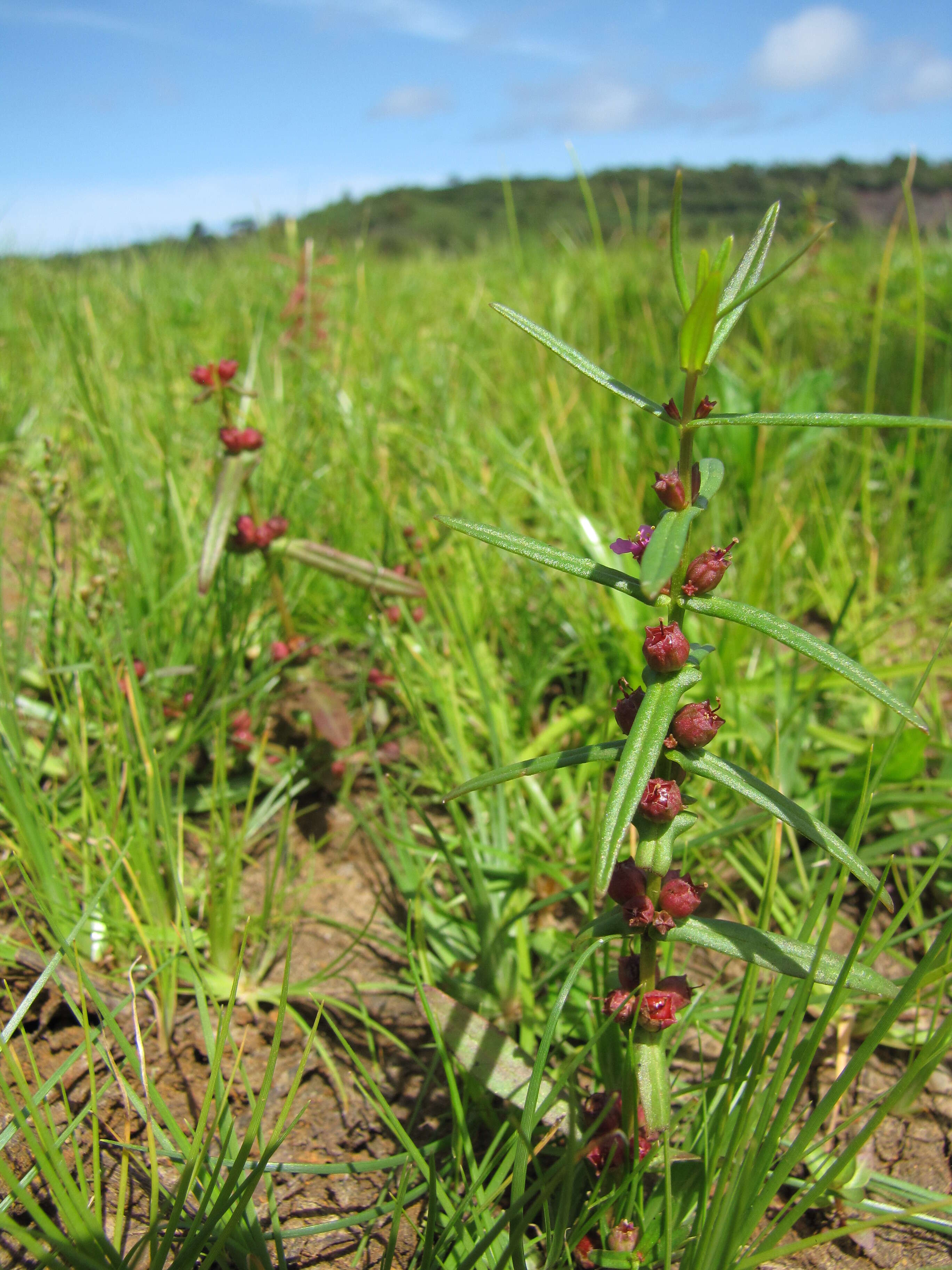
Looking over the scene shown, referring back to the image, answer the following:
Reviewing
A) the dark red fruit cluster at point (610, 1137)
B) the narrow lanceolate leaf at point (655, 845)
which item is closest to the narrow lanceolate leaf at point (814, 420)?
the narrow lanceolate leaf at point (655, 845)

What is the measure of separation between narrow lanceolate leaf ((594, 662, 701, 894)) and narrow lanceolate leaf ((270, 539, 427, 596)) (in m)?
0.80

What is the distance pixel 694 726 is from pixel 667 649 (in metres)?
0.07

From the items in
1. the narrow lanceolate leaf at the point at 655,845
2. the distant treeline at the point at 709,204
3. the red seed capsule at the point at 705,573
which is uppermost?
the distant treeline at the point at 709,204

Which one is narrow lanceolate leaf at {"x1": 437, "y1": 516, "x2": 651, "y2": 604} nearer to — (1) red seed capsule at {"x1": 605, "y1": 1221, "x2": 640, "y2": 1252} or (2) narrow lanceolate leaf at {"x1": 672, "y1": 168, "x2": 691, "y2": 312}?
Result: (2) narrow lanceolate leaf at {"x1": 672, "y1": 168, "x2": 691, "y2": 312}

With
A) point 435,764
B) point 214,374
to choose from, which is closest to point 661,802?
point 435,764

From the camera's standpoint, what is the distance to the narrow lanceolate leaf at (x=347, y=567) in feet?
4.77

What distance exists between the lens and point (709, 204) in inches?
460

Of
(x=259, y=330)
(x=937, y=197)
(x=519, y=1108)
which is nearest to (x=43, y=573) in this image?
(x=259, y=330)

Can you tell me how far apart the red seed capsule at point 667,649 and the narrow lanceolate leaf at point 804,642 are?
0.03 m

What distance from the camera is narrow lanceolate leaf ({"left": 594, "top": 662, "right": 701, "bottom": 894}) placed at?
0.61 metres

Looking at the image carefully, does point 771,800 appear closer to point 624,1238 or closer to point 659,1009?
point 659,1009

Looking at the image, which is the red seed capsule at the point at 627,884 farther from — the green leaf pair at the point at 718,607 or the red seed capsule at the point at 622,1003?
the green leaf pair at the point at 718,607

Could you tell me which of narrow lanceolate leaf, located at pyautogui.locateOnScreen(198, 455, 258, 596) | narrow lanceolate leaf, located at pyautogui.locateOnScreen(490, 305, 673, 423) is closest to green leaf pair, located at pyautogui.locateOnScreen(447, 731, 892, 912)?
narrow lanceolate leaf, located at pyautogui.locateOnScreen(490, 305, 673, 423)

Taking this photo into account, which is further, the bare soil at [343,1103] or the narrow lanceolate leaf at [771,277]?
the bare soil at [343,1103]
